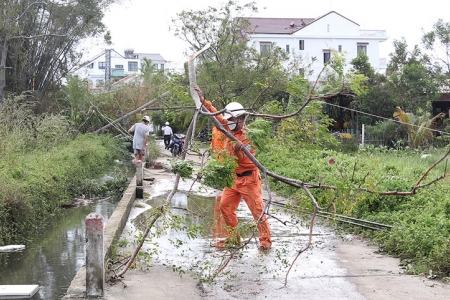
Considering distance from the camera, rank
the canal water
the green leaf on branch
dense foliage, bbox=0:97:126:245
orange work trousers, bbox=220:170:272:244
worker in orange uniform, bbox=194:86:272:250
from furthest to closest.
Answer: dense foliage, bbox=0:97:126:245
orange work trousers, bbox=220:170:272:244
worker in orange uniform, bbox=194:86:272:250
the canal water
the green leaf on branch

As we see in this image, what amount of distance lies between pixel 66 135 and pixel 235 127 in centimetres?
1328

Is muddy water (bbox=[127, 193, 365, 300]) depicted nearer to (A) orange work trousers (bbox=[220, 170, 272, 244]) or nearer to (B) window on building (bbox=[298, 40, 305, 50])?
(A) orange work trousers (bbox=[220, 170, 272, 244])

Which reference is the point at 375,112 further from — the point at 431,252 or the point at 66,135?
the point at 431,252

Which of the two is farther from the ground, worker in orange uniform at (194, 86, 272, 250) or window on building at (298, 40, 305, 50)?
window on building at (298, 40, 305, 50)

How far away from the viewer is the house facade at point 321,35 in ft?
186

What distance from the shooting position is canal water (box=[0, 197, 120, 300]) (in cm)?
746

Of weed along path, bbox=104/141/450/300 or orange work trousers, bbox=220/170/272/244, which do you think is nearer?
weed along path, bbox=104/141/450/300

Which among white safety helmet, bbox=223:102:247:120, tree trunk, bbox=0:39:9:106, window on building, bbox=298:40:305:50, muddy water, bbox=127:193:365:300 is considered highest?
window on building, bbox=298:40:305:50

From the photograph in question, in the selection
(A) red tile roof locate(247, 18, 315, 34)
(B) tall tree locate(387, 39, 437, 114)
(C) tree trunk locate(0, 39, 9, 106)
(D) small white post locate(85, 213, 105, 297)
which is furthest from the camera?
(A) red tile roof locate(247, 18, 315, 34)

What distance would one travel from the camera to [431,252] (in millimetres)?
7520

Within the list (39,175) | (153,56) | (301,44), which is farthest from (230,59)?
(153,56)

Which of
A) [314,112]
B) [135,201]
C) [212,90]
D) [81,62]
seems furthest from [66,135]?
[314,112]

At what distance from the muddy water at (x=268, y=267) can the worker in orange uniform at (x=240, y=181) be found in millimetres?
267

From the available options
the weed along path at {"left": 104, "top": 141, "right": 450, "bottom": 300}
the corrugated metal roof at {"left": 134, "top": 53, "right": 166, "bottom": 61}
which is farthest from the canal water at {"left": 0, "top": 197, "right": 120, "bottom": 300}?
the corrugated metal roof at {"left": 134, "top": 53, "right": 166, "bottom": 61}
